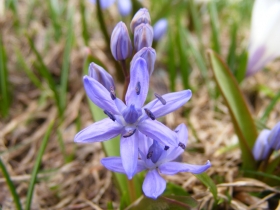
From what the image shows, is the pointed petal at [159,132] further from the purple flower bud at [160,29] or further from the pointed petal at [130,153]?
the purple flower bud at [160,29]

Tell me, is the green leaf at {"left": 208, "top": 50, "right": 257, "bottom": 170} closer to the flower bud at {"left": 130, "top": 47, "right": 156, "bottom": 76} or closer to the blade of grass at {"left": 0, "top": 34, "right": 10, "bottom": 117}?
the flower bud at {"left": 130, "top": 47, "right": 156, "bottom": 76}

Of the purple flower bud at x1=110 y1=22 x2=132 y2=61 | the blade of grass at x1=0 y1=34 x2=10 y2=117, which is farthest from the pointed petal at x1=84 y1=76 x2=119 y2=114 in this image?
the blade of grass at x1=0 y1=34 x2=10 y2=117

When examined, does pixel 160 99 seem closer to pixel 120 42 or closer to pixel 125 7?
pixel 120 42

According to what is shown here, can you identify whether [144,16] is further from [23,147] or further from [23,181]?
[23,147]

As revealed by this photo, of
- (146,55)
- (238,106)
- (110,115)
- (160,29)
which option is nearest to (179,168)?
(110,115)

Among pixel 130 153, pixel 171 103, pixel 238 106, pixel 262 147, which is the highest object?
pixel 171 103

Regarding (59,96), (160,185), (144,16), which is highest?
(144,16)

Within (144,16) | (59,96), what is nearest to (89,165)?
(59,96)
